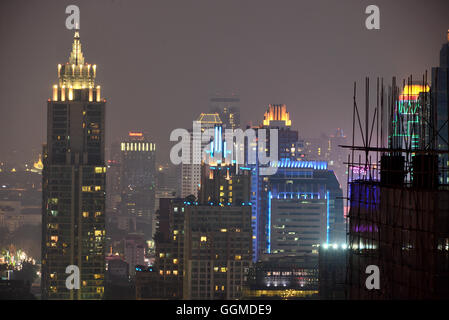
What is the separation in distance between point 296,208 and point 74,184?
14.0 m

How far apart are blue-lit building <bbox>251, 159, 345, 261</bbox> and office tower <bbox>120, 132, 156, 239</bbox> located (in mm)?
4971

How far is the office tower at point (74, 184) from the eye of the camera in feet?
80.8

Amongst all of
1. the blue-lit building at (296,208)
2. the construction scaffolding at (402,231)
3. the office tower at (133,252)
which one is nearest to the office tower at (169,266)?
the office tower at (133,252)

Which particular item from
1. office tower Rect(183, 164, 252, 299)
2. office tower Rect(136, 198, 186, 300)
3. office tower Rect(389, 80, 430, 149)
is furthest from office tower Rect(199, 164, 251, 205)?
office tower Rect(389, 80, 430, 149)

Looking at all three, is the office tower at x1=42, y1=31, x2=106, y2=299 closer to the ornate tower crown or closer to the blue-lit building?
the ornate tower crown

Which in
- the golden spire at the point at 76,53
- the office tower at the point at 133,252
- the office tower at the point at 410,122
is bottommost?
the office tower at the point at 133,252

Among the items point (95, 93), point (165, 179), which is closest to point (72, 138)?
point (95, 93)

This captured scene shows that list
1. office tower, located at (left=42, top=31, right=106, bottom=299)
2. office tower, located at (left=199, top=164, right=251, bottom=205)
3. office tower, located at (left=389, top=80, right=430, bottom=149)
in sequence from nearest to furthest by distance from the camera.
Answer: office tower, located at (left=389, top=80, right=430, bottom=149)
office tower, located at (left=42, top=31, right=106, bottom=299)
office tower, located at (left=199, top=164, right=251, bottom=205)

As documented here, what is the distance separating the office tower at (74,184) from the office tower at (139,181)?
11.1m

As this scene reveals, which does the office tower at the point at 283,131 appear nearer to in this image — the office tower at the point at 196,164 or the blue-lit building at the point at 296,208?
the blue-lit building at the point at 296,208

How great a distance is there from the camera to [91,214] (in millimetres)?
24938

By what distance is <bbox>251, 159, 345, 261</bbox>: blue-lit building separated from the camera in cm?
3494

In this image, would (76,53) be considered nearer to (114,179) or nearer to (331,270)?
(331,270)
